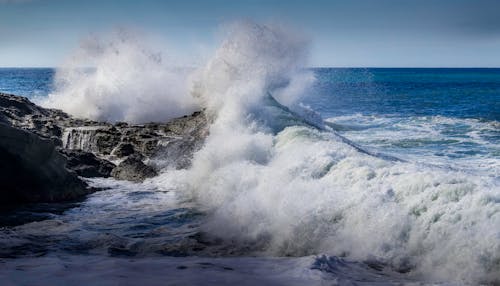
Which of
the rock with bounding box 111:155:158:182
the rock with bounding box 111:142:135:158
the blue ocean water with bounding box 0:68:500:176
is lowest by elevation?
the rock with bounding box 111:155:158:182

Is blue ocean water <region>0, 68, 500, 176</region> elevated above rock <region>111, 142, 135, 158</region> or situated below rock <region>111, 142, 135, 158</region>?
above

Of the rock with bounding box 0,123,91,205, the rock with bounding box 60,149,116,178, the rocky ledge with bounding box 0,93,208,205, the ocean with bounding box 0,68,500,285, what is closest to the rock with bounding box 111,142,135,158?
the rocky ledge with bounding box 0,93,208,205

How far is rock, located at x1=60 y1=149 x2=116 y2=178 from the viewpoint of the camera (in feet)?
45.4

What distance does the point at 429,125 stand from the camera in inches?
1054

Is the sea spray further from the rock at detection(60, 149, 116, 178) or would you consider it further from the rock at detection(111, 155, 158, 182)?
the rock at detection(60, 149, 116, 178)

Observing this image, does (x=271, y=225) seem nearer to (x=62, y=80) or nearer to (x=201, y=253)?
(x=201, y=253)

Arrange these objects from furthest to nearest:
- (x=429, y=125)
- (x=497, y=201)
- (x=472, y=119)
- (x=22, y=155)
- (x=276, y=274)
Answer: (x=472, y=119) < (x=429, y=125) < (x=22, y=155) < (x=497, y=201) < (x=276, y=274)

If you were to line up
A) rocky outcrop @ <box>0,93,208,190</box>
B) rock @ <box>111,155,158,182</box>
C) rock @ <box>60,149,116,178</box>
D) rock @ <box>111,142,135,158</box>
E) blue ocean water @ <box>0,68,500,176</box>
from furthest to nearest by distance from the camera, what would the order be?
blue ocean water @ <box>0,68,500,176</box> < rock @ <box>111,142,135,158</box> < rocky outcrop @ <box>0,93,208,190</box> < rock @ <box>60,149,116,178</box> < rock @ <box>111,155,158,182</box>

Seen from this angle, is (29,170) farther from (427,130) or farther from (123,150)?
(427,130)

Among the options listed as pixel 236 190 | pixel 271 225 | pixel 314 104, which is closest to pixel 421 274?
pixel 271 225

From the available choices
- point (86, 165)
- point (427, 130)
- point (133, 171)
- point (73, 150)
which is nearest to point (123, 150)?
point (73, 150)

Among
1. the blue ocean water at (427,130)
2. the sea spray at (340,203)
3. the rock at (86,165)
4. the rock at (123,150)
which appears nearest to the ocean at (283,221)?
the sea spray at (340,203)

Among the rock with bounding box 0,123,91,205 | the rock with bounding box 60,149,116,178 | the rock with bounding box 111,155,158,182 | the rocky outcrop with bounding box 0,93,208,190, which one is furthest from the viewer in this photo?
the rocky outcrop with bounding box 0,93,208,190

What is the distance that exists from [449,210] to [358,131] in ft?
59.4
